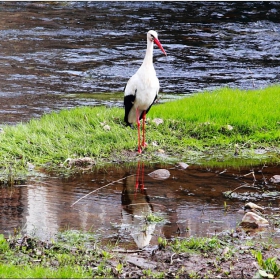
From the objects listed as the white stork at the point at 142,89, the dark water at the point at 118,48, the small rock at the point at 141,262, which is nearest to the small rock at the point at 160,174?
the white stork at the point at 142,89

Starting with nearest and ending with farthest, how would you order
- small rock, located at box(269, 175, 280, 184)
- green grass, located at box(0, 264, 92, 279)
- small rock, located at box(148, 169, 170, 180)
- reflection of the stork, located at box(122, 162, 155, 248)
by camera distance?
green grass, located at box(0, 264, 92, 279) < reflection of the stork, located at box(122, 162, 155, 248) < small rock, located at box(269, 175, 280, 184) < small rock, located at box(148, 169, 170, 180)

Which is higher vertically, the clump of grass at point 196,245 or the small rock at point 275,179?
the clump of grass at point 196,245

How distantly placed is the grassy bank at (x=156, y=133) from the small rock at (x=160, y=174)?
0.66 metres

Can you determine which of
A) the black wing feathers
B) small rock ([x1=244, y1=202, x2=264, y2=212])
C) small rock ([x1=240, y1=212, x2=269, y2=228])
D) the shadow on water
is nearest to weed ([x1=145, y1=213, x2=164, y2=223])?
the shadow on water

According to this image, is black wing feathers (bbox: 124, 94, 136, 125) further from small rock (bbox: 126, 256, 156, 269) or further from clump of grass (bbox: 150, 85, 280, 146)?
small rock (bbox: 126, 256, 156, 269)

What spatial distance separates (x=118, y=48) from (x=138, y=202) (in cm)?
977

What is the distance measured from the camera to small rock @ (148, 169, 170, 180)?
283 inches

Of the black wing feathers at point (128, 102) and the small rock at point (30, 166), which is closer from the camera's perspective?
the small rock at point (30, 166)

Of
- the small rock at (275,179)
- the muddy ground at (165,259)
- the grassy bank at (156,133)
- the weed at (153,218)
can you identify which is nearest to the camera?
the muddy ground at (165,259)

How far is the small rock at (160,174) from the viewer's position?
7180mm

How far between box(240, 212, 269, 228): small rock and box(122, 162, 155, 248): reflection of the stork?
86cm

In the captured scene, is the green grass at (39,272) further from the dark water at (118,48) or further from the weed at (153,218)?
the dark water at (118,48)

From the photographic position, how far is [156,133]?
861 centimetres

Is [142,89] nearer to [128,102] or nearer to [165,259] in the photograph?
[128,102]
